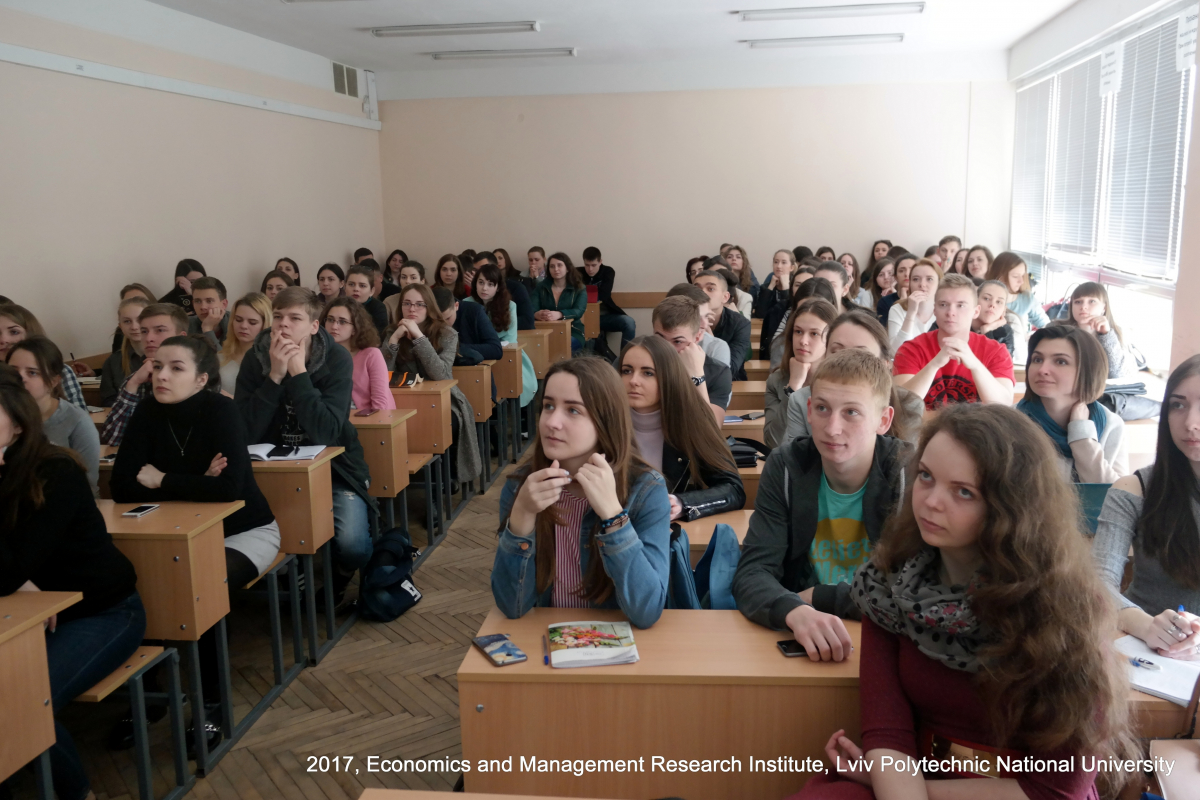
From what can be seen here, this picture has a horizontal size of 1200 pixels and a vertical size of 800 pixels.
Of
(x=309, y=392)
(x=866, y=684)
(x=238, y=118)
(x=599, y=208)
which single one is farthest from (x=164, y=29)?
(x=866, y=684)

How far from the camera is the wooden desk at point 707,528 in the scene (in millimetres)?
2498

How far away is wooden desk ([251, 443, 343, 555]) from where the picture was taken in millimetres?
3242

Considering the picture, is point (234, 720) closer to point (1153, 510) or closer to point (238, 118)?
point (1153, 510)

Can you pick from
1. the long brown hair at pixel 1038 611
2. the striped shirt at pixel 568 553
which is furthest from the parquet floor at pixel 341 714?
the long brown hair at pixel 1038 611

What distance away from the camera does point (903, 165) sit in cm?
1005

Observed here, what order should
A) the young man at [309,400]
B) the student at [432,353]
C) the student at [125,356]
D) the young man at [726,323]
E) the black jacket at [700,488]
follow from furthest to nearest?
1. the young man at [726,323]
2. the student at [432,353]
3. the student at [125,356]
4. the young man at [309,400]
5. the black jacket at [700,488]

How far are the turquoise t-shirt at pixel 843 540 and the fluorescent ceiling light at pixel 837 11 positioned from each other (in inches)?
248

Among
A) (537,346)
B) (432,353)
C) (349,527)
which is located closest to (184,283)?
(432,353)

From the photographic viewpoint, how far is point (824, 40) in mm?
8609

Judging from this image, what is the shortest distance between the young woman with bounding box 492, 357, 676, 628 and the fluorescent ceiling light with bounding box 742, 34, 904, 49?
25.2 feet

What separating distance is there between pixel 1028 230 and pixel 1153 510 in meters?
7.96

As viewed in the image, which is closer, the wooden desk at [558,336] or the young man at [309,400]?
the young man at [309,400]

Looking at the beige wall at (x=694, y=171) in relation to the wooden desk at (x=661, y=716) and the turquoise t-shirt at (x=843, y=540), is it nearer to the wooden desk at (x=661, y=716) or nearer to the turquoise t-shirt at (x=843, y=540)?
the turquoise t-shirt at (x=843, y=540)

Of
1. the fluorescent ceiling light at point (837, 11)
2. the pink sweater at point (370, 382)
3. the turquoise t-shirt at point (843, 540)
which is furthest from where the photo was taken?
the fluorescent ceiling light at point (837, 11)
